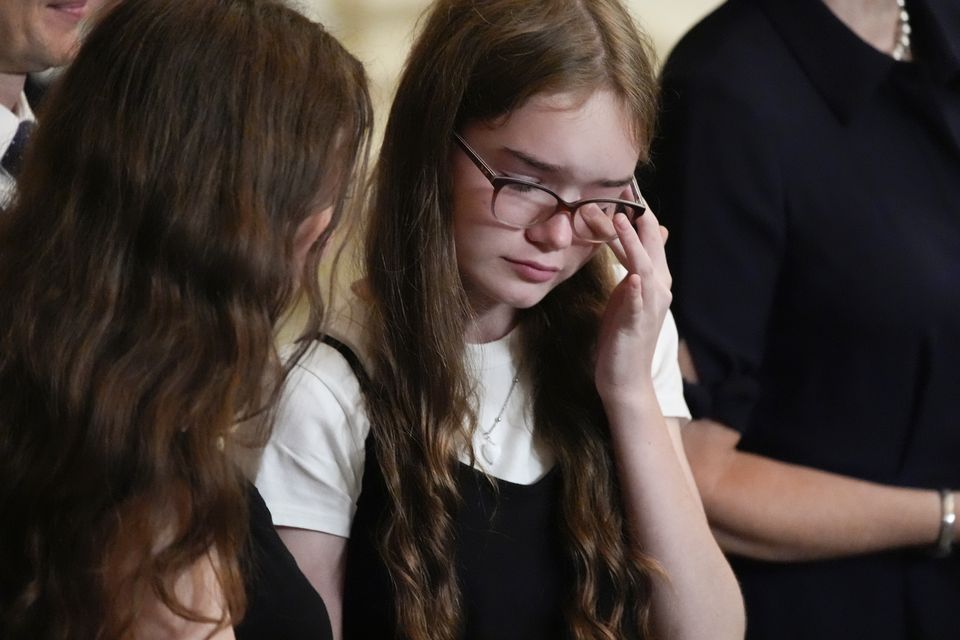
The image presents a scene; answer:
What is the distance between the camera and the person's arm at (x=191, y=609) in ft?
3.86

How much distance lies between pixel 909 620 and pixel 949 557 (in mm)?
99

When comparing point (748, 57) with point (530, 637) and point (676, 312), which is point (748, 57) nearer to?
point (676, 312)

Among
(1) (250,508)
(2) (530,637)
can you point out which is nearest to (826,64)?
(2) (530,637)

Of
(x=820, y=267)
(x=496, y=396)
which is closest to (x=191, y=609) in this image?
(x=496, y=396)

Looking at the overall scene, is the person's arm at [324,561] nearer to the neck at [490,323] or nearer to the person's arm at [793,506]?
the neck at [490,323]

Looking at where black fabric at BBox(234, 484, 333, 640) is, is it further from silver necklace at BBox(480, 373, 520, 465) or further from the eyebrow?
the eyebrow

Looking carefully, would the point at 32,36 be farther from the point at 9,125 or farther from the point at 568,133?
the point at 568,133

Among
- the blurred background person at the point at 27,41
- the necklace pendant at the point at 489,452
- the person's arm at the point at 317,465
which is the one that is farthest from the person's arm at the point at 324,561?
the blurred background person at the point at 27,41

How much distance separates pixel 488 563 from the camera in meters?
1.48

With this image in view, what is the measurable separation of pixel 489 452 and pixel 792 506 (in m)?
0.41

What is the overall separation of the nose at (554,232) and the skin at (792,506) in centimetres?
31

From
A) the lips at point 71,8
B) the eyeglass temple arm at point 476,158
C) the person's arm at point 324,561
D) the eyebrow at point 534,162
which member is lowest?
the person's arm at point 324,561

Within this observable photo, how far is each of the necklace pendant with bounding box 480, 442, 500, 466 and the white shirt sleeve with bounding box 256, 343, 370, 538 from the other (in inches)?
5.6

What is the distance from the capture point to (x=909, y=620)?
69.0 inches
